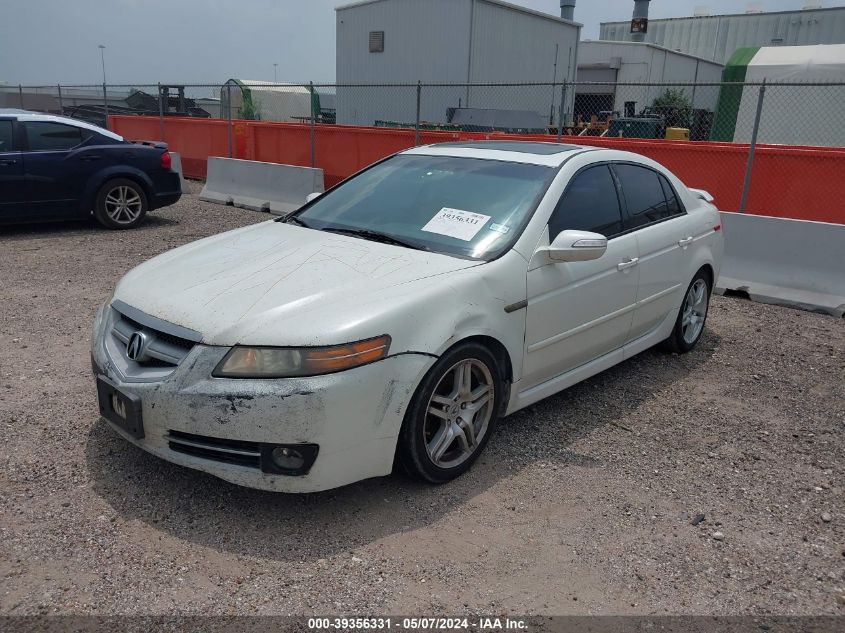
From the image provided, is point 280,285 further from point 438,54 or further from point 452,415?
point 438,54

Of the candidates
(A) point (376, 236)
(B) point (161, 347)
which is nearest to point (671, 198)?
(A) point (376, 236)

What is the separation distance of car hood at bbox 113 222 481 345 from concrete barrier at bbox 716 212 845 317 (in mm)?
→ 4956

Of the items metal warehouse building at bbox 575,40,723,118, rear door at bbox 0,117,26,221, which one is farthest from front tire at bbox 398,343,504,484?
metal warehouse building at bbox 575,40,723,118

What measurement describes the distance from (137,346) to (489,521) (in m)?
1.75

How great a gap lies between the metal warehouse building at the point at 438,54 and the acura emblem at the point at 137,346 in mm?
18988

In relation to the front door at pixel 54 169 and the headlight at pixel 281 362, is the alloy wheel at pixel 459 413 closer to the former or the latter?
the headlight at pixel 281 362

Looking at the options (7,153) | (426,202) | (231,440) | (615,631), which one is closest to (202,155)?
(7,153)

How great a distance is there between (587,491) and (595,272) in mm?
1299

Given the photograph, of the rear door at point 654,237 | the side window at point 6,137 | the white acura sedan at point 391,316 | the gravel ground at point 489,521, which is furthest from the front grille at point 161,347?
the side window at point 6,137

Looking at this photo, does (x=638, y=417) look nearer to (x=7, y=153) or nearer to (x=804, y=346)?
(x=804, y=346)

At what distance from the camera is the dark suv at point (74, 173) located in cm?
891

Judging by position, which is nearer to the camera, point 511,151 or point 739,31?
point 511,151

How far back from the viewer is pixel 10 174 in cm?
880

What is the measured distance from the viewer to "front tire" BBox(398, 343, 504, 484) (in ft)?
10.5
